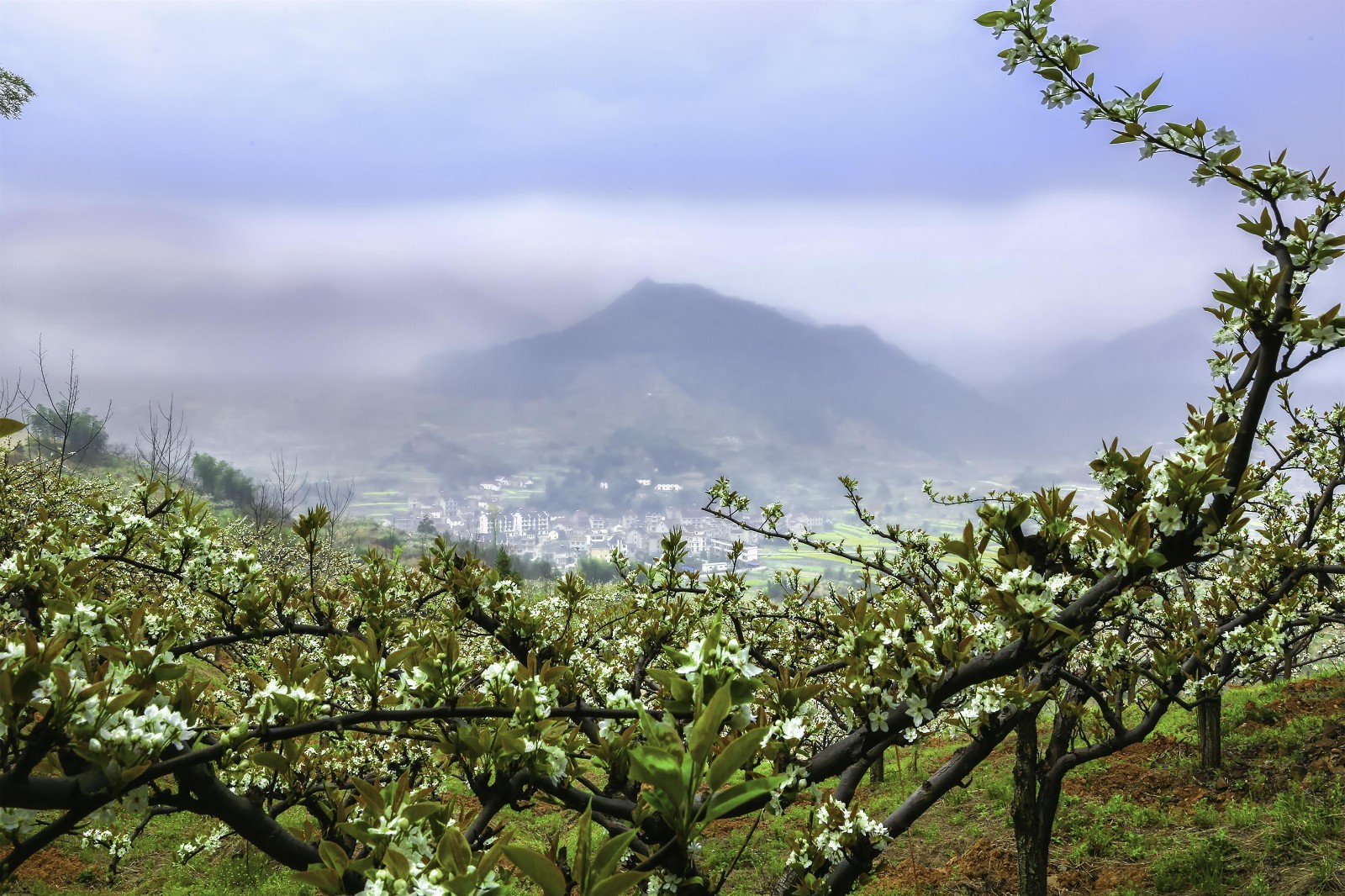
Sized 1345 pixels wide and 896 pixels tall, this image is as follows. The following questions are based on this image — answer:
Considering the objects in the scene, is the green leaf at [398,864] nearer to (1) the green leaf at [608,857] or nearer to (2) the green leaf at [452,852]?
(2) the green leaf at [452,852]

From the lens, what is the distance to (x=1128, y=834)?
6.16 m

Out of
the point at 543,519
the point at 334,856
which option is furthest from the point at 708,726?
the point at 543,519

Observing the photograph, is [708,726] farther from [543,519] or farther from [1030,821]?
[543,519]

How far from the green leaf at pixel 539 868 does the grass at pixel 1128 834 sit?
420cm

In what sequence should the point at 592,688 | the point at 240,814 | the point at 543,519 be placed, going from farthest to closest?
1. the point at 543,519
2. the point at 592,688
3. the point at 240,814

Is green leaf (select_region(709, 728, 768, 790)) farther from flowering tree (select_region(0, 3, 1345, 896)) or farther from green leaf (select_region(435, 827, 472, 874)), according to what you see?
green leaf (select_region(435, 827, 472, 874))

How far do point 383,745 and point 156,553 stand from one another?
2.52m

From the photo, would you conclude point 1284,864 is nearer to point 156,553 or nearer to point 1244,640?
point 1244,640

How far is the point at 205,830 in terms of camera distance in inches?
323

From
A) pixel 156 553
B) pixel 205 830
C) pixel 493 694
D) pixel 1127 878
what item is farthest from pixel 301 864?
pixel 205 830

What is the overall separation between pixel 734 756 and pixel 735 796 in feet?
0.30

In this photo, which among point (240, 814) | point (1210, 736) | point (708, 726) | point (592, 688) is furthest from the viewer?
point (1210, 736)

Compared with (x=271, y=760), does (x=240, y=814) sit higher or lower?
lower

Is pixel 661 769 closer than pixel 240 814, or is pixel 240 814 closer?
pixel 661 769
